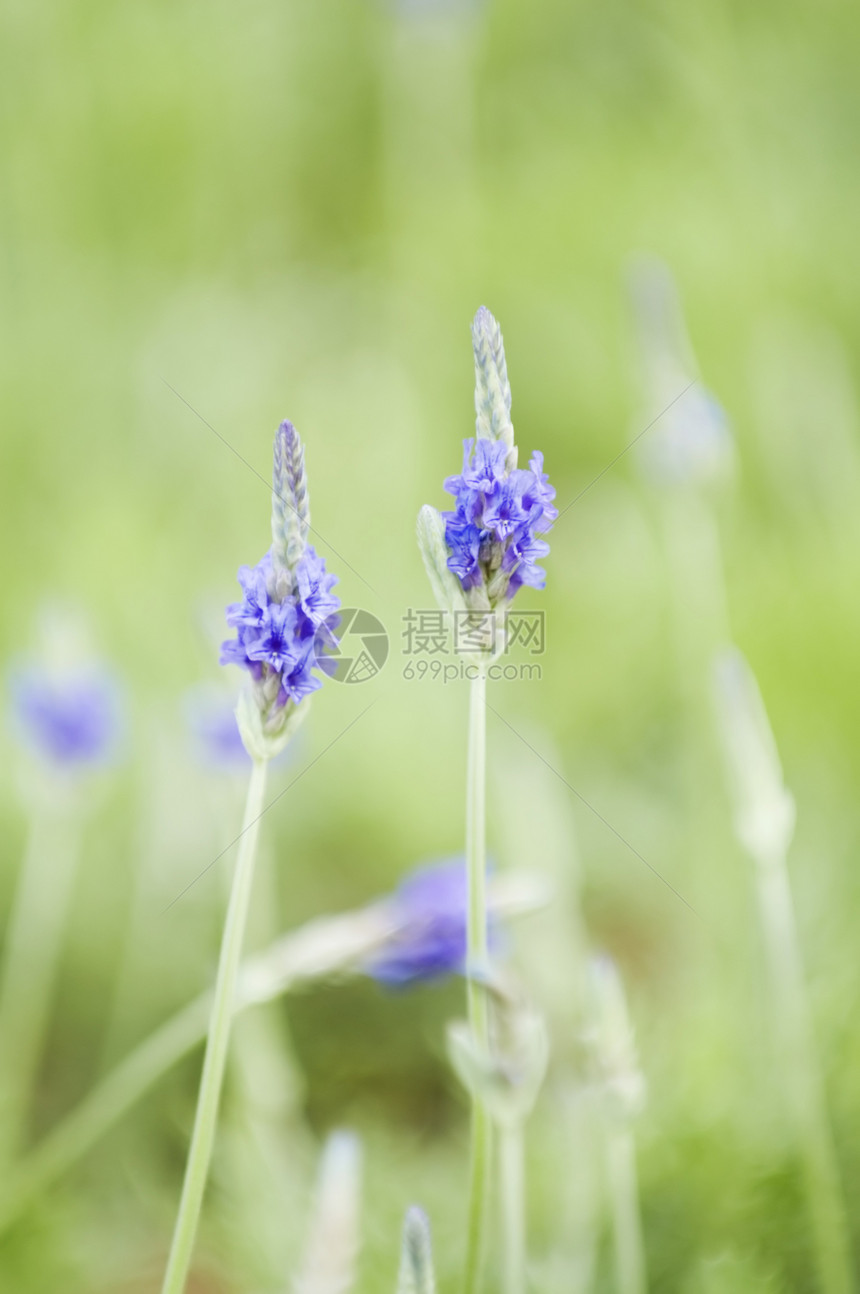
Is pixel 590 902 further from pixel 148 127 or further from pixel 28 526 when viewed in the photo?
pixel 148 127

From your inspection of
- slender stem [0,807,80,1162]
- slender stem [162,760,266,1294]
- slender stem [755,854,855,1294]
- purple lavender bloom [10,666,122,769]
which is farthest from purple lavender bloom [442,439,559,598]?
slender stem [0,807,80,1162]

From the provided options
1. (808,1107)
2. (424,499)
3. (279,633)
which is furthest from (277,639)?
(424,499)

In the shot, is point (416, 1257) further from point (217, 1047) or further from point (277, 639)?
point (277, 639)

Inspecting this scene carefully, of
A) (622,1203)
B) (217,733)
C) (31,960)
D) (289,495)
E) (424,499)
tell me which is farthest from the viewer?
(424,499)

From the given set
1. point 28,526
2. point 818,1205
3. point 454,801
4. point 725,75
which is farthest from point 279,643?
point 725,75

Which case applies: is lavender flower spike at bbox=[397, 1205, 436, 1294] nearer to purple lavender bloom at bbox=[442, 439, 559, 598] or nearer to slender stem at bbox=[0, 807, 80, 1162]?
purple lavender bloom at bbox=[442, 439, 559, 598]
